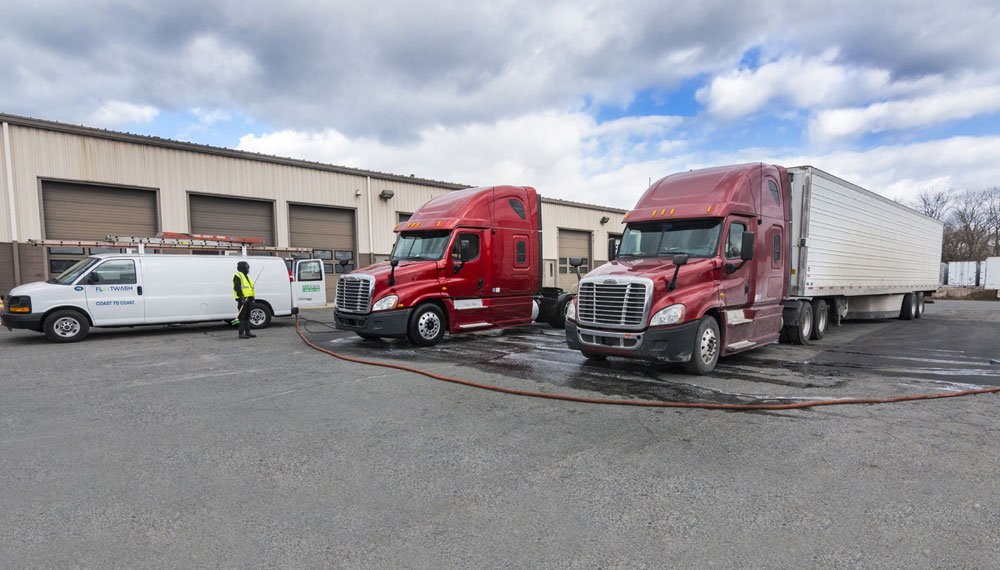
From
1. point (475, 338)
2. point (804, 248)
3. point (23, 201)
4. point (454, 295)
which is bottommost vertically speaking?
point (475, 338)

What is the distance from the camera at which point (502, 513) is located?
324 cm

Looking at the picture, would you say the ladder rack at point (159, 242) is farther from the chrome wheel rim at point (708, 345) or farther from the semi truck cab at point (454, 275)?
the chrome wheel rim at point (708, 345)

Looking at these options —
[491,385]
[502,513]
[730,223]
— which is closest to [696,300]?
[730,223]

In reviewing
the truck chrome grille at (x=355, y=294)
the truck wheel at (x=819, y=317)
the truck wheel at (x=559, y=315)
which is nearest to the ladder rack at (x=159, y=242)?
the truck chrome grille at (x=355, y=294)

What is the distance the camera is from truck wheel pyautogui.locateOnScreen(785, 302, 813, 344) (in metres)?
10.0

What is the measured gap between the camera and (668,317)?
6984 millimetres

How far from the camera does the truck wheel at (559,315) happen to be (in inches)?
522

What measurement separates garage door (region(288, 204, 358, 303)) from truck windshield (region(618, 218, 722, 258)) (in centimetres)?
1690

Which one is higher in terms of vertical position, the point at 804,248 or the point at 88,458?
the point at 804,248

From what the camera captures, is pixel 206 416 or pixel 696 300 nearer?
pixel 206 416

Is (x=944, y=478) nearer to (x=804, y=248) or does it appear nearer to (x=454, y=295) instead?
(x=804, y=248)

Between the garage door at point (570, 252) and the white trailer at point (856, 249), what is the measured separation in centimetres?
1700

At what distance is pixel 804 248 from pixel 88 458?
10.8 metres

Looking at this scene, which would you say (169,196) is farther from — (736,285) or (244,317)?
(736,285)
